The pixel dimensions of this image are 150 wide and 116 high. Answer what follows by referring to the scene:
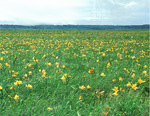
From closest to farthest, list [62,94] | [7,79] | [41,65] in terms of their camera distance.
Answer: [62,94] → [7,79] → [41,65]

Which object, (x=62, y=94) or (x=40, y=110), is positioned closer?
(x=40, y=110)

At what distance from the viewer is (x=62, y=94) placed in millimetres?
2252

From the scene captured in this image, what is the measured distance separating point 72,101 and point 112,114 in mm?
533

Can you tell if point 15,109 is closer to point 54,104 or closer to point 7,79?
point 54,104

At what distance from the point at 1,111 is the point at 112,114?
49.3 inches

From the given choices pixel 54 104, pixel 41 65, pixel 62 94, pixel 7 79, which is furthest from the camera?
pixel 41 65

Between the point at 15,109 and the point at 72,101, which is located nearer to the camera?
the point at 15,109

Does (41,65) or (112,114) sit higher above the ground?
(41,65)

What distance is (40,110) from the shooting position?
1845mm

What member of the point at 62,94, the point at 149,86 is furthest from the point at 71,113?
the point at 149,86

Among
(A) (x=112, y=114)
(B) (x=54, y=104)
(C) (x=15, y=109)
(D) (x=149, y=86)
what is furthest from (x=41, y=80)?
(D) (x=149, y=86)

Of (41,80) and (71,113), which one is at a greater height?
(41,80)

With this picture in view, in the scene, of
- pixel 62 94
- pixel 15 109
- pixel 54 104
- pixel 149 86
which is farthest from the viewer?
pixel 149 86

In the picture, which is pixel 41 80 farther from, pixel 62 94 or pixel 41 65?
pixel 41 65
